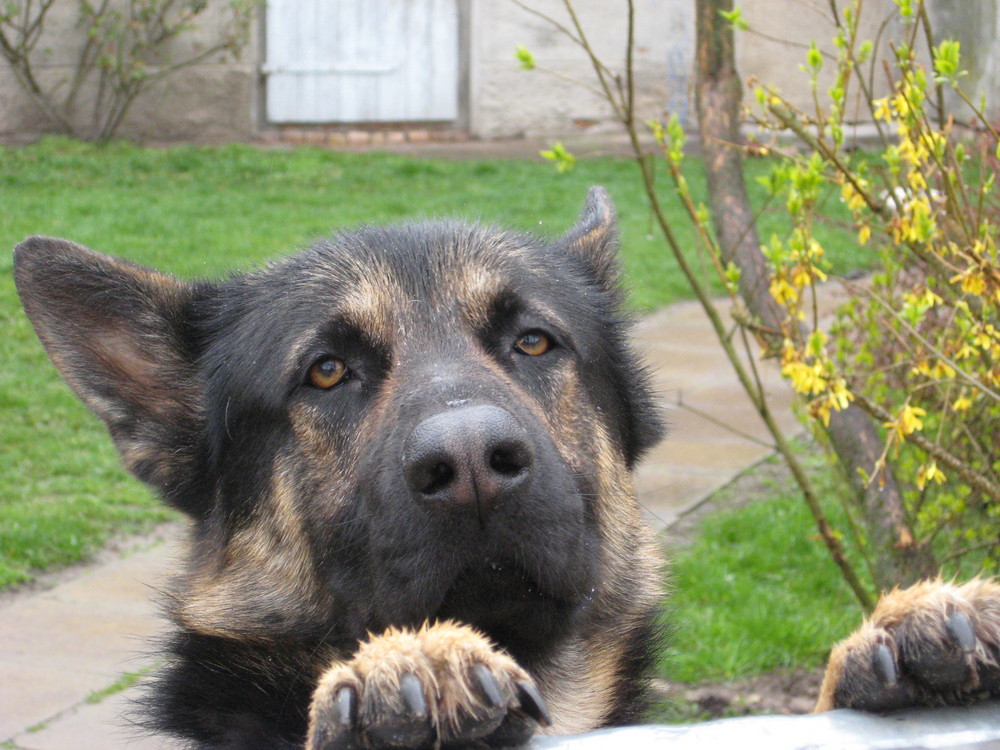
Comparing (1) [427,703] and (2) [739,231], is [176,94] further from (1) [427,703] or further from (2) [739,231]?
(1) [427,703]

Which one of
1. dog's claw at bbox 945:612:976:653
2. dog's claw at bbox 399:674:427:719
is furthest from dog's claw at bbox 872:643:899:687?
dog's claw at bbox 399:674:427:719

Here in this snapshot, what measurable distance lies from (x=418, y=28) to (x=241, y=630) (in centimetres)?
1529

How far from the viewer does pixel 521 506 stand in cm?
265

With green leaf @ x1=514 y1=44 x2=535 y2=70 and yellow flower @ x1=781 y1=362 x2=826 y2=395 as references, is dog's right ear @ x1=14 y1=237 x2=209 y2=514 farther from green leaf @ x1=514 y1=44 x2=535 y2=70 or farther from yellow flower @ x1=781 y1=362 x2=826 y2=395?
yellow flower @ x1=781 y1=362 x2=826 y2=395

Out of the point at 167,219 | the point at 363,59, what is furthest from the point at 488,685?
the point at 363,59

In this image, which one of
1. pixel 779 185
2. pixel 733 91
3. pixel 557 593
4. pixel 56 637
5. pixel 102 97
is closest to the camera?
pixel 557 593

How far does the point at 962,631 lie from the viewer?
2.01m

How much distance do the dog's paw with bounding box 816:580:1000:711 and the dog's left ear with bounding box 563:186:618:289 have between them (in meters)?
2.02

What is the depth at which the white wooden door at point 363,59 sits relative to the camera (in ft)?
56.2

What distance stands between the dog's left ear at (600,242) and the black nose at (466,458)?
1590 mm

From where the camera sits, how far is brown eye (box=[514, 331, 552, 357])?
3.32m

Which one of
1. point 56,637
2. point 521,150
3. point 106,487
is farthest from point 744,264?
point 521,150

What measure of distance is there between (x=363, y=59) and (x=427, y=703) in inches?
→ 651

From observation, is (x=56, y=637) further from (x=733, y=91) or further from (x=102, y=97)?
(x=102, y=97)
